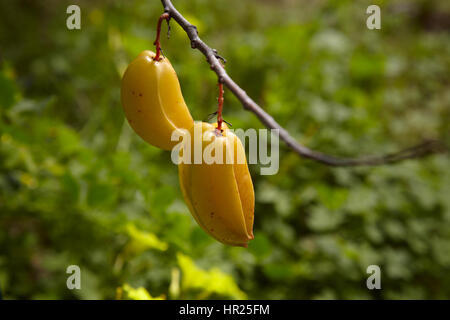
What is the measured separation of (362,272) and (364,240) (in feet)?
0.53

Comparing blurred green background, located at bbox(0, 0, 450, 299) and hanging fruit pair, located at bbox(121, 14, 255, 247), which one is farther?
blurred green background, located at bbox(0, 0, 450, 299)

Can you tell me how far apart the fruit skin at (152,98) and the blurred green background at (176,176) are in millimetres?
287

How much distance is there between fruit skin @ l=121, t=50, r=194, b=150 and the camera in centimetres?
37

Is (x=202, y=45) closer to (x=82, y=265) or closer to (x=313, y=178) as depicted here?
(x=82, y=265)

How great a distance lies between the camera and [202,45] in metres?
0.35

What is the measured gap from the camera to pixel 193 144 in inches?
13.8

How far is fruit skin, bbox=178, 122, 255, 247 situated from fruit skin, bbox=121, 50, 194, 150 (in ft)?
0.13
